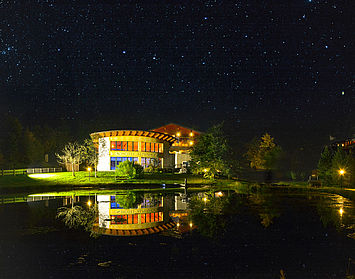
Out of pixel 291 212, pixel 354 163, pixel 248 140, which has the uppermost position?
pixel 248 140

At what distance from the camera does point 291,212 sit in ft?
58.5

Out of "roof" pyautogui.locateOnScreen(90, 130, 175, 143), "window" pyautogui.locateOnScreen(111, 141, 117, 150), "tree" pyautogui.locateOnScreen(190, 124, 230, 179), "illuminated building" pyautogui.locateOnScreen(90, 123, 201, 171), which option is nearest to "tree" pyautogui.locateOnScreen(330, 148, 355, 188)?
"tree" pyautogui.locateOnScreen(190, 124, 230, 179)

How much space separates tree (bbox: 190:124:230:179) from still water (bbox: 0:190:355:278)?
29678 millimetres

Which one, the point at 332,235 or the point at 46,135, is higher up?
the point at 46,135

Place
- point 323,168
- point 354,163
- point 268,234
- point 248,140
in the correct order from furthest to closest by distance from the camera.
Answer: point 248,140, point 323,168, point 354,163, point 268,234

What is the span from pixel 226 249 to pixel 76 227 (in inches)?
273

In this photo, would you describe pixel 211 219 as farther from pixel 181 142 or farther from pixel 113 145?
pixel 181 142

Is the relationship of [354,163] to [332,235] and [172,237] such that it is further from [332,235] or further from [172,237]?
[172,237]

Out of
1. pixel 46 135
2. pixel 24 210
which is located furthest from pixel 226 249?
pixel 46 135

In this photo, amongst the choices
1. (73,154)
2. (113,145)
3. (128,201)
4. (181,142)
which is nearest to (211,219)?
(128,201)

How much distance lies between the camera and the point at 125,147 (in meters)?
55.5

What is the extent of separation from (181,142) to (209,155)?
25.0m

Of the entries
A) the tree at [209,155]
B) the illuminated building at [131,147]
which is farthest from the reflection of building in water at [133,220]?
the illuminated building at [131,147]

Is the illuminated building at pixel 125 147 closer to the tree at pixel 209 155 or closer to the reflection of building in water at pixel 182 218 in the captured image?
the tree at pixel 209 155
